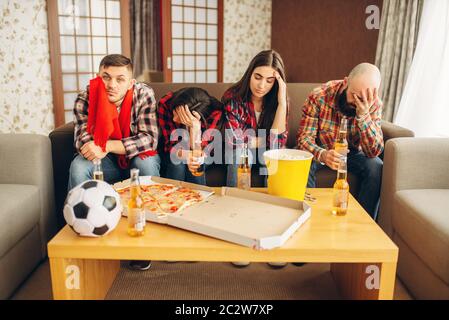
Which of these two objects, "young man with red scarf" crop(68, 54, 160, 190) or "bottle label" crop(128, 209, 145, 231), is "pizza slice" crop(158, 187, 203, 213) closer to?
"bottle label" crop(128, 209, 145, 231)

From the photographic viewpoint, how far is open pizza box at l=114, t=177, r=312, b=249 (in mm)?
1171

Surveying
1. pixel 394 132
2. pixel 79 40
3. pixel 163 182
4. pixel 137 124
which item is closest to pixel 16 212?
pixel 163 182

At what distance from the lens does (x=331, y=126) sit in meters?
2.10

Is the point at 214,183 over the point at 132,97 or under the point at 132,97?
under

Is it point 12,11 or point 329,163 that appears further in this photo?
point 12,11

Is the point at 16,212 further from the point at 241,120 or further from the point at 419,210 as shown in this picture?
the point at 419,210

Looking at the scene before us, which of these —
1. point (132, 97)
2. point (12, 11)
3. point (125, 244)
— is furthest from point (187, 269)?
point (12, 11)

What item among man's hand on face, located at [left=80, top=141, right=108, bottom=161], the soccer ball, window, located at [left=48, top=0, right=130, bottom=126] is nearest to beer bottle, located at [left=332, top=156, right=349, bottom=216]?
the soccer ball

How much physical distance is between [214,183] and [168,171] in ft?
0.82

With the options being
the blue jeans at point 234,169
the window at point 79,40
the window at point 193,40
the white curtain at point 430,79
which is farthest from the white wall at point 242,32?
the blue jeans at point 234,169

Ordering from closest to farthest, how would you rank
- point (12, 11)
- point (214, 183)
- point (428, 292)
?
point (428, 292)
point (214, 183)
point (12, 11)

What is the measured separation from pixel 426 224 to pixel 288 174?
1.68ft

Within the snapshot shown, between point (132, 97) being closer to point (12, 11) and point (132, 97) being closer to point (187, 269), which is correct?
point (187, 269)

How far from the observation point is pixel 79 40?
425cm
